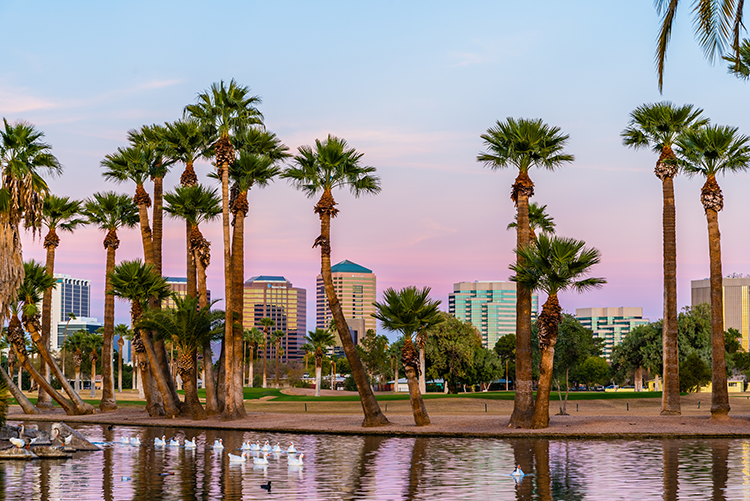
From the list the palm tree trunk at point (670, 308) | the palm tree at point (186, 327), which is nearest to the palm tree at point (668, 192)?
the palm tree trunk at point (670, 308)

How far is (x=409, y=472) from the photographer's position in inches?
891

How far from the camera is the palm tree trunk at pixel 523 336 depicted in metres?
37.5

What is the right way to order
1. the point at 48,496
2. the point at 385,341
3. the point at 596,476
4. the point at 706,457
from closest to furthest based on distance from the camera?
the point at 48,496 → the point at 596,476 → the point at 706,457 → the point at 385,341

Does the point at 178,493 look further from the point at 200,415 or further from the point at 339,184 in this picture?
the point at 200,415

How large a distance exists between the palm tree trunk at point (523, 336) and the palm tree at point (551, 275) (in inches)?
45.4

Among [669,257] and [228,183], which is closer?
[669,257]

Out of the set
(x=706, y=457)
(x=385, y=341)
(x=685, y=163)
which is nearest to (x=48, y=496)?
(x=706, y=457)

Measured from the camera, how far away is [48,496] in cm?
1797

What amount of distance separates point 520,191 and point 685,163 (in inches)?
358

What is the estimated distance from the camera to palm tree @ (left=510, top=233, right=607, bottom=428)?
35.1 m

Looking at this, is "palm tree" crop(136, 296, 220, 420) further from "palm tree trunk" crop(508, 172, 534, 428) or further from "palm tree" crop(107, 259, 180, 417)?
"palm tree trunk" crop(508, 172, 534, 428)

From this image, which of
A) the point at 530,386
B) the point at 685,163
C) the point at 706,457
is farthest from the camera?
the point at 685,163

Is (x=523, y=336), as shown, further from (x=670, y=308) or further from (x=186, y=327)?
(x=186, y=327)

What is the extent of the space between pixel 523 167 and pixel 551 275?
6.10 m
